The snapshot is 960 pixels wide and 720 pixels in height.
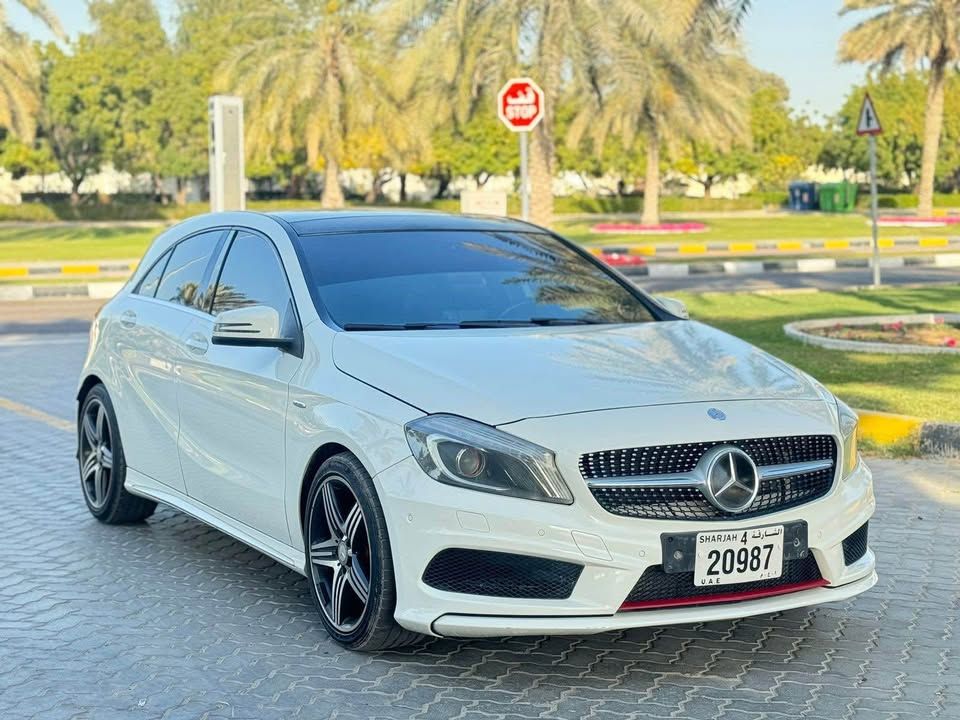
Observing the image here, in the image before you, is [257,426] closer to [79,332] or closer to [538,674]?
[538,674]

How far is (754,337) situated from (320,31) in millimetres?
29255

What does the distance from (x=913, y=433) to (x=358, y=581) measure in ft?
15.9

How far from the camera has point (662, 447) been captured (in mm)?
4605

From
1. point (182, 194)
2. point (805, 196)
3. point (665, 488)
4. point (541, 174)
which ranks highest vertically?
point (541, 174)

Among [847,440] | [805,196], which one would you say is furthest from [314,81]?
[805,196]

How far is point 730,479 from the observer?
15.1ft

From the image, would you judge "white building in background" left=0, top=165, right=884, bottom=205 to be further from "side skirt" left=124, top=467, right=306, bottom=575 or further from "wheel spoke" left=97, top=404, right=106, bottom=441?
"side skirt" left=124, top=467, right=306, bottom=575

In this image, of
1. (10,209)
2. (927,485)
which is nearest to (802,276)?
(927,485)

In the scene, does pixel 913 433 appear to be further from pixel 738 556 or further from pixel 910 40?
pixel 910 40

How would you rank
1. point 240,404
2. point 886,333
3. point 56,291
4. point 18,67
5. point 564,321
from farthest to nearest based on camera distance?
point 18,67 < point 56,291 < point 886,333 < point 564,321 < point 240,404

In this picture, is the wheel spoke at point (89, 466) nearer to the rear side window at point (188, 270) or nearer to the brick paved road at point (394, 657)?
the brick paved road at point (394, 657)

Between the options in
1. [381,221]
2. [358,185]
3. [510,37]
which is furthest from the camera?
[358,185]

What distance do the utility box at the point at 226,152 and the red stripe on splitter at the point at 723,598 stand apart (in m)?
16.7

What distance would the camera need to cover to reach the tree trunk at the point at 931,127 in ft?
161
